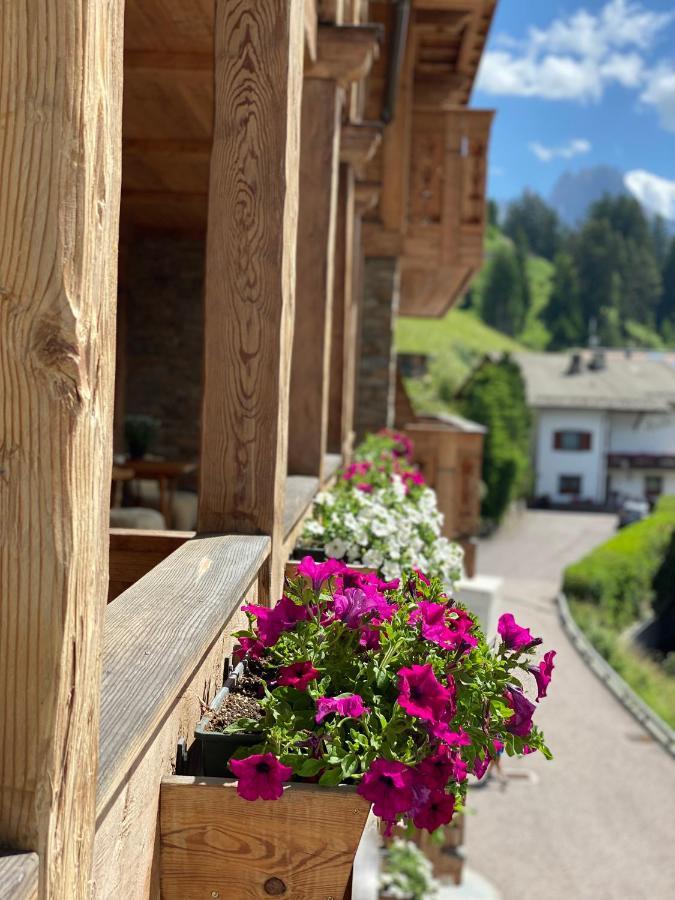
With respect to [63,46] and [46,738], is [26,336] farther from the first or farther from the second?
[46,738]

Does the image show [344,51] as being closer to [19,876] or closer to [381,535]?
[381,535]

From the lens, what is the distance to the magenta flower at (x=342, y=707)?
1778 millimetres

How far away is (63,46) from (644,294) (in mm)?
104604

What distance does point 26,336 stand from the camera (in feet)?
3.68

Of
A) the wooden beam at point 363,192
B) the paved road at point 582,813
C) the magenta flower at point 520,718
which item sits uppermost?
the wooden beam at point 363,192

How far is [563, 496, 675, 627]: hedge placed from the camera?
84.7 ft

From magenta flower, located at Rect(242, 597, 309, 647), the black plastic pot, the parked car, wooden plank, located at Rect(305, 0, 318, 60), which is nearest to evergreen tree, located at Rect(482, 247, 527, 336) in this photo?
the parked car

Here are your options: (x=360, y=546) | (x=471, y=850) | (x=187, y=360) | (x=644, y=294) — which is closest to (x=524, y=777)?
(x=471, y=850)

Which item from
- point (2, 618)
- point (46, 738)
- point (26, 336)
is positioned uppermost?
point (26, 336)

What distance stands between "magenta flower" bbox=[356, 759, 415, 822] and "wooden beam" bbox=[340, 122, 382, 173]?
15.0 feet

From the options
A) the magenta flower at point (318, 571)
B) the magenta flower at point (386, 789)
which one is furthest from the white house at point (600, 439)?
the magenta flower at point (386, 789)

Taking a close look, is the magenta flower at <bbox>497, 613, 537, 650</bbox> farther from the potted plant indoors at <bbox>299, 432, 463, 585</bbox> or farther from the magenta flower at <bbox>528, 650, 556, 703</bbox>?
the potted plant indoors at <bbox>299, 432, 463, 585</bbox>

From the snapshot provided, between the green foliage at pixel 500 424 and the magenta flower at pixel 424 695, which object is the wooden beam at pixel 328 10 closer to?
the magenta flower at pixel 424 695

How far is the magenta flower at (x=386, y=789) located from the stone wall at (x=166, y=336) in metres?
8.55
